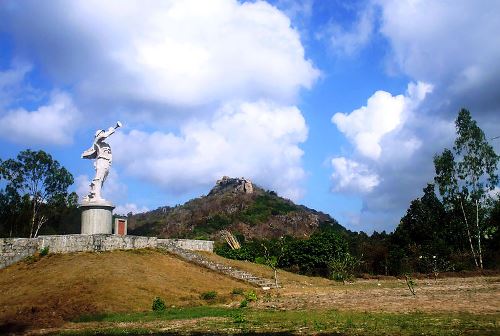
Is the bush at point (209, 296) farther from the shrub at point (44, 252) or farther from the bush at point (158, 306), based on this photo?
the shrub at point (44, 252)

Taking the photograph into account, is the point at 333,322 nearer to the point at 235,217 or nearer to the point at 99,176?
the point at 99,176

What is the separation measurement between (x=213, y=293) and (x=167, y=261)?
287 inches

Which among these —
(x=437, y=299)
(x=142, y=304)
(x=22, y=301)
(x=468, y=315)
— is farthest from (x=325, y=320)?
(x=22, y=301)

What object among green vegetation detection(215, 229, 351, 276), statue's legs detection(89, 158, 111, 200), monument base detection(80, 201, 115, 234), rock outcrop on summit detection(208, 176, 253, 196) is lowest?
green vegetation detection(215, 229, 351, 276)

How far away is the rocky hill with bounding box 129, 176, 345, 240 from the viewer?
219 feet

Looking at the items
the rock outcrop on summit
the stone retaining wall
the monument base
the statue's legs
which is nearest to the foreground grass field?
the stone retaining wall

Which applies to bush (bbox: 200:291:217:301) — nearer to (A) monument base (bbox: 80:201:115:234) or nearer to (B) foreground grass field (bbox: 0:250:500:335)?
(B) foreground grass field (bbox: 0:250:500:335)

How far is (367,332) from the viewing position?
34.9 ft

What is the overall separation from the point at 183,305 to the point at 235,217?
5114 centimetres

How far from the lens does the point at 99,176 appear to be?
2962cm

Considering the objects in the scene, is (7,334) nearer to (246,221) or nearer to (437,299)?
(437,299)

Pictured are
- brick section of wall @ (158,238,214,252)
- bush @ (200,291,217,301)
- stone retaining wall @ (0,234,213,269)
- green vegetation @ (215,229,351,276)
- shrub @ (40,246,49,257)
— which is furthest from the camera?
green vegetation @ (215,229,351,276)

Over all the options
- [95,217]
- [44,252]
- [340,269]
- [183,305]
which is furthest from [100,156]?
[340,269]

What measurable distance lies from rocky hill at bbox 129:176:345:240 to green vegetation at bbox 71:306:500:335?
4378 cm
